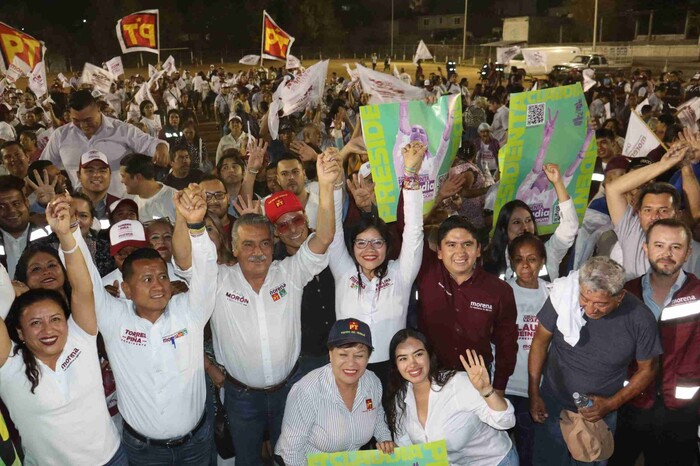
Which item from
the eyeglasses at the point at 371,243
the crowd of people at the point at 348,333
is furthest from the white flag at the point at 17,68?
the eyeglasses at the point at 371,243

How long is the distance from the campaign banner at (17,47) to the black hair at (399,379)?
10592 millimetres

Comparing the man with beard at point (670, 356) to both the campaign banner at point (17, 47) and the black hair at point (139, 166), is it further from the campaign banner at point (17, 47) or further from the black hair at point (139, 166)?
the campaign banner at point (17, 47)

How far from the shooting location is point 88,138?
23.5 ft

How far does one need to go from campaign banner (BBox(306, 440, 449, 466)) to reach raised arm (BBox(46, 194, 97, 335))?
1.40 m

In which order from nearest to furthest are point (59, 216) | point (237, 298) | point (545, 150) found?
point (59, 216), point (237, 298), point (545, 150)

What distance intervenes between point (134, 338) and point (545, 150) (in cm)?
338

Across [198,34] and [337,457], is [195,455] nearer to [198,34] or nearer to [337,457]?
[337,457]

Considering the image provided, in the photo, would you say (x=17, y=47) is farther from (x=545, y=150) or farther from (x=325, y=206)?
(x=545, y=150)

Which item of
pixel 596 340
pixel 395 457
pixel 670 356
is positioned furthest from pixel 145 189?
pixel 670 356

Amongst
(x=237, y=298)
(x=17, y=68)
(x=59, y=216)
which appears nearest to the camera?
(x=59, y=216)

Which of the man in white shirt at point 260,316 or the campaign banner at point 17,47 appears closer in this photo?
the man in white shirt at point 260,316

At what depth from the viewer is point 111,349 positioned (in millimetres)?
3496

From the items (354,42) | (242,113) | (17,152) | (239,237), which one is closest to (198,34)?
(354,42)

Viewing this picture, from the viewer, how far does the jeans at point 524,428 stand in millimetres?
4176
